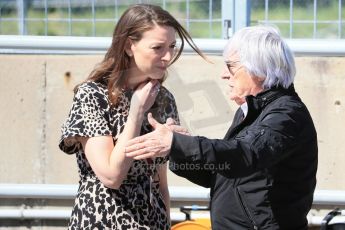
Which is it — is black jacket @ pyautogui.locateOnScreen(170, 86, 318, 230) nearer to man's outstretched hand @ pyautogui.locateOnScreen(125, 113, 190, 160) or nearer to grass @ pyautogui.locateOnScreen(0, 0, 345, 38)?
man's outstretched hand @ pyautogui.locateOnScreen(125, 113, 190, 160)

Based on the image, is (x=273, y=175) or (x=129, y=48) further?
(x=129, y=48)

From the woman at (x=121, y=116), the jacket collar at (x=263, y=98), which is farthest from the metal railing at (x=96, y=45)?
the jacket collar at (x=263, y=98)

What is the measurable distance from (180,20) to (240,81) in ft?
7.29

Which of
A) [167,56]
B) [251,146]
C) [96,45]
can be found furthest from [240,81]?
[96,45]

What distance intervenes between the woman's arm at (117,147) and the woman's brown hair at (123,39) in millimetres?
129

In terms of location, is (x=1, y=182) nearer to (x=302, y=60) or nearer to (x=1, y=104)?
(x=1, y=104)

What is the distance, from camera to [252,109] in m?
3.14

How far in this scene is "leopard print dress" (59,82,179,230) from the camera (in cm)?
325

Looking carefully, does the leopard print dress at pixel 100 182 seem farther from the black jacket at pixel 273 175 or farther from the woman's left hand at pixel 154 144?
the woman's left hand at pixel 154 144

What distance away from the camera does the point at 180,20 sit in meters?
5.36

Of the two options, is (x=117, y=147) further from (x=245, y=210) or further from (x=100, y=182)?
(x=245, y=210)

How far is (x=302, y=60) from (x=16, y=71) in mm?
1718

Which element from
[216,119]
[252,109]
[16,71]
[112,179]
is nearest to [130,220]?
[112,179]

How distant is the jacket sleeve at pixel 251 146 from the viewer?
107 inches
